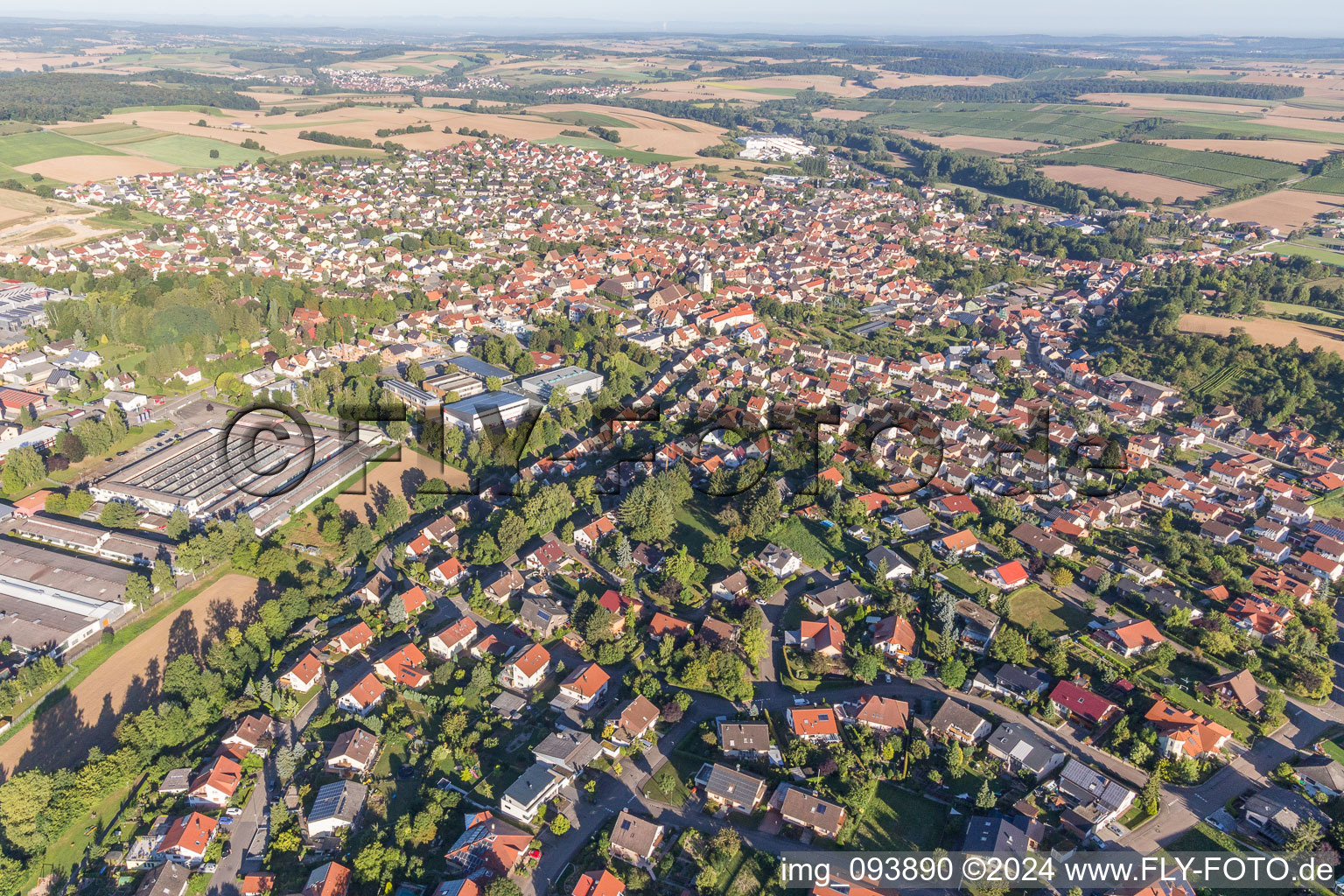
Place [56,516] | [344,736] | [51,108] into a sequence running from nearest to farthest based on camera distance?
[344,736], [56,516], [51,108]

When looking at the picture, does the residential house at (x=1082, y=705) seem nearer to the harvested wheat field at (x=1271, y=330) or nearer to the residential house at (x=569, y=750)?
the residential house at (x=569, y=750)

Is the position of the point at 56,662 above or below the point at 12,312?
below

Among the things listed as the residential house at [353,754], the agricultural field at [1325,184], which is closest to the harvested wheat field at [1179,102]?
the agricultural field at [1325,184]

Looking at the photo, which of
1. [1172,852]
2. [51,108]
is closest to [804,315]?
[1172,852]

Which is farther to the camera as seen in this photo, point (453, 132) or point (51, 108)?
point (453, 132)

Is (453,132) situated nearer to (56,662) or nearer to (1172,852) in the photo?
(56,662)

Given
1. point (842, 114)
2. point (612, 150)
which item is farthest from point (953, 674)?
point (842, 114)
